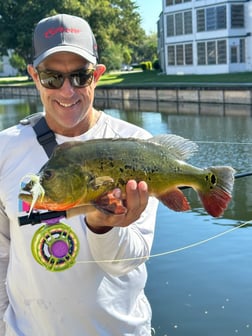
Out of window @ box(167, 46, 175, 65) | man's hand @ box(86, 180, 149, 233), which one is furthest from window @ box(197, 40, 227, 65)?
man's hand @ box(86, 180, 149, 233)

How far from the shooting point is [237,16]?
155 feet

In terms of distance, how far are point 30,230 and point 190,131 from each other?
2301 cm

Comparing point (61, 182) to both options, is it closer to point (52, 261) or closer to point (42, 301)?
point (52, 261)

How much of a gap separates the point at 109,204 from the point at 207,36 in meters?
49.2

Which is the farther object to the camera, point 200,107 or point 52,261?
point 200,107

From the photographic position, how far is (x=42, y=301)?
235cm

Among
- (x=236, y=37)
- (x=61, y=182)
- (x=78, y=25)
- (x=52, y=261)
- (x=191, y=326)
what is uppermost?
(x=236, y=37)

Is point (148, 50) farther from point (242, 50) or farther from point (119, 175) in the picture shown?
point (119, 175)

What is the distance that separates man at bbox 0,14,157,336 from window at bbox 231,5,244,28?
154 ft

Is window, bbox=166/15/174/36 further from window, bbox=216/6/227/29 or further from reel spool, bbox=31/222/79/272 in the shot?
reel spool, bbox=31/222/79/272

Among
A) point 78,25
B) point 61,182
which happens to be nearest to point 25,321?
point 61,182

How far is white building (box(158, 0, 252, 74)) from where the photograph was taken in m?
46.8

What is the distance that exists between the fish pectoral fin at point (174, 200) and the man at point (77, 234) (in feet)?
0.59

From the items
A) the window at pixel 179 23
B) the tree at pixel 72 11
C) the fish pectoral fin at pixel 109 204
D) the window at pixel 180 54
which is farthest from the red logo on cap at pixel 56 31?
the tree at pixel 72 11
